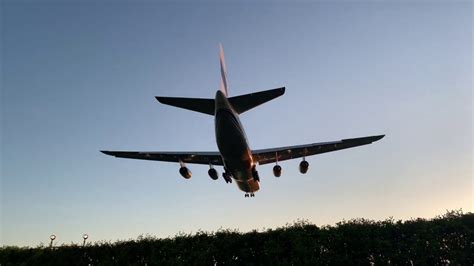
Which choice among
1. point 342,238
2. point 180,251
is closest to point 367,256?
point 342,238

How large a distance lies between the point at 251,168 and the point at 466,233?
14.4m

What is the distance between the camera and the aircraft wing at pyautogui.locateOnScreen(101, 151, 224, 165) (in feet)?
89.4

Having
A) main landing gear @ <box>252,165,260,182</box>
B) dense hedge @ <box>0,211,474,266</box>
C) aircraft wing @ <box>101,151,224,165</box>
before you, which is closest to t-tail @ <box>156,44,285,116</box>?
aircraft wing @ <box>101,151,224,165</box>

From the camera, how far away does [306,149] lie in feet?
94.3

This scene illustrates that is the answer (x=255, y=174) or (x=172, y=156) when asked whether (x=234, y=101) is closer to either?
(x=255, y=174)

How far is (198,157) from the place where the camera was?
29.0 m

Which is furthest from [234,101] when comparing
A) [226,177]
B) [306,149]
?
[306,149]

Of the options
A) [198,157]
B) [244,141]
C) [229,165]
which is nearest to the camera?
[244,141]

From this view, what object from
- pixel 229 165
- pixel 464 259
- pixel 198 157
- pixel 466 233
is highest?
pixel 198 157

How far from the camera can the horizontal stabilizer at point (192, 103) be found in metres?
22.1

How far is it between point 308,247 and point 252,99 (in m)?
10.7

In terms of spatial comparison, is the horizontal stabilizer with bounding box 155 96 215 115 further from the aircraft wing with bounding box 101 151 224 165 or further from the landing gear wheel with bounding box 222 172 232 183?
the landing gear wheel with bounding box 222 172 232 183

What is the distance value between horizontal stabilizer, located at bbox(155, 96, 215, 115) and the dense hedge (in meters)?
8.72

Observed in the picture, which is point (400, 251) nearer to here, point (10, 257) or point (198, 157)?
point (198, 157)
